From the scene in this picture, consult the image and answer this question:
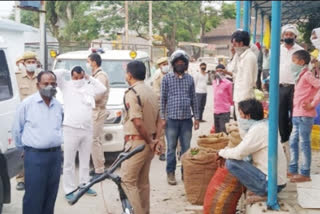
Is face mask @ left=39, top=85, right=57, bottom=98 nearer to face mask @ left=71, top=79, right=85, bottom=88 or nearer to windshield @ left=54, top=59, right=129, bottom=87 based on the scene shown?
face mask @ left=71, top=79, right=85, bottom=88

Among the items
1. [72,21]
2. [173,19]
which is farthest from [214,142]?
[173,19]

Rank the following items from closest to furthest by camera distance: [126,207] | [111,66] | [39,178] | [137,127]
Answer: [126,207] < [39,178] < [137,127] < [111,66]

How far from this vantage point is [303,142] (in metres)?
6.07

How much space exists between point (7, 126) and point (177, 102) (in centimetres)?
241

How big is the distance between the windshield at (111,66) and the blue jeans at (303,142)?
414cm

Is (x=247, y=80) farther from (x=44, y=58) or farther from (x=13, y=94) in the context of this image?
(x=44, y=58)

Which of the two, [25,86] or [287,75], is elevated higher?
[287,75]

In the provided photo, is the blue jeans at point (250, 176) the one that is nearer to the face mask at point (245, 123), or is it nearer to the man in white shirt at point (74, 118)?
the face mask at point (245, 123)

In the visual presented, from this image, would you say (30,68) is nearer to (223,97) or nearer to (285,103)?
(285,103)

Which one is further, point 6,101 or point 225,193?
point 6,101

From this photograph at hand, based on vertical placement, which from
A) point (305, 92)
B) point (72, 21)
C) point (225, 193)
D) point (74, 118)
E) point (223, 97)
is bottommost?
point (225, 193)

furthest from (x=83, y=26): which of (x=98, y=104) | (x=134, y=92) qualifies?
(x=134, y=92)

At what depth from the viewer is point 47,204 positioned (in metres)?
5.21

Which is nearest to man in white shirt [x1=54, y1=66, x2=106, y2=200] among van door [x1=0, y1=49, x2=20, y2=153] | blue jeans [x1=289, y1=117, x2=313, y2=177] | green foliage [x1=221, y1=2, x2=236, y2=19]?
van door [x1=0, y1=49, x2=20, y2=153]
